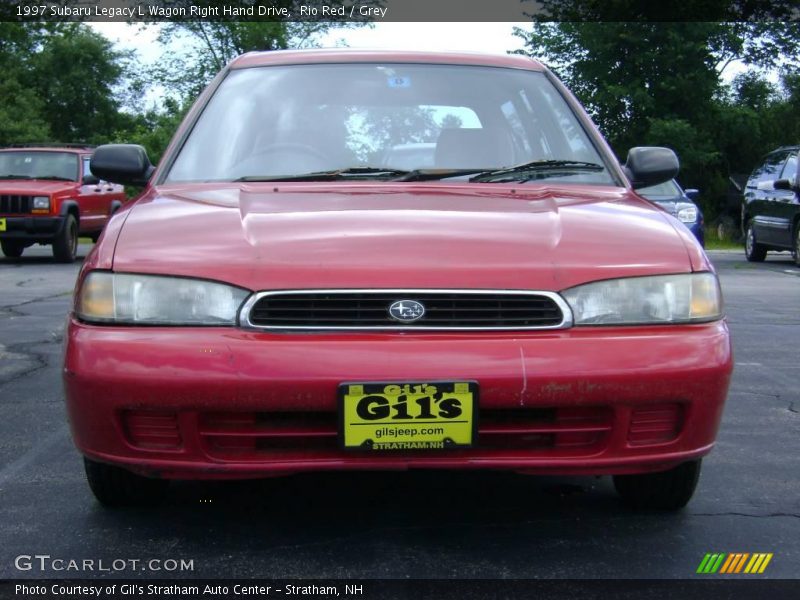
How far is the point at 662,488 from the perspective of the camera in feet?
11.4

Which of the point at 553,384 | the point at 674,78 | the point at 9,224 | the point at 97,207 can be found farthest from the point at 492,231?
the point at 674,78

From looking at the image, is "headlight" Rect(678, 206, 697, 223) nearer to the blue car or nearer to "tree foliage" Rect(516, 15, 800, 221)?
the blue car

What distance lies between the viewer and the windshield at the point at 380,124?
3.94 m

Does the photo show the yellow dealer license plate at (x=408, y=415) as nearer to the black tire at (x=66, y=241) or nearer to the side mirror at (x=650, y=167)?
the side mirror at (x=650, y=167)

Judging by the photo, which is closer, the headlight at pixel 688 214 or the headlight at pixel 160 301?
the headlight at pixel 160 301

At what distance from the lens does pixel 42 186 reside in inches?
651

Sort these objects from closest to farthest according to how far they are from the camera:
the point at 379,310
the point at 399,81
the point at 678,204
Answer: the point at 379,310 → the point at 399,81 → the point at 678,204

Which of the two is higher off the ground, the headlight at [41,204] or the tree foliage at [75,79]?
the headlight at [41,204]

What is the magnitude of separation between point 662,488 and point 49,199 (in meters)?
14.0

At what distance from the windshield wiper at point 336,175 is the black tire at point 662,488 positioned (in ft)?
4.09

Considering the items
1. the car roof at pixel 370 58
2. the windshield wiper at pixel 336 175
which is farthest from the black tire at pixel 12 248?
the windshield wiper at pixel 336 175

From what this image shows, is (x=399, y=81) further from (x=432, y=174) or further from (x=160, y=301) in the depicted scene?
(x=160, y=301)

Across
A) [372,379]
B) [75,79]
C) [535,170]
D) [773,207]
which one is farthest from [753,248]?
[75,79]

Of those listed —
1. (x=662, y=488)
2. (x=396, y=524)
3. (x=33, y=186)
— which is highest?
(x=662, y=488)
